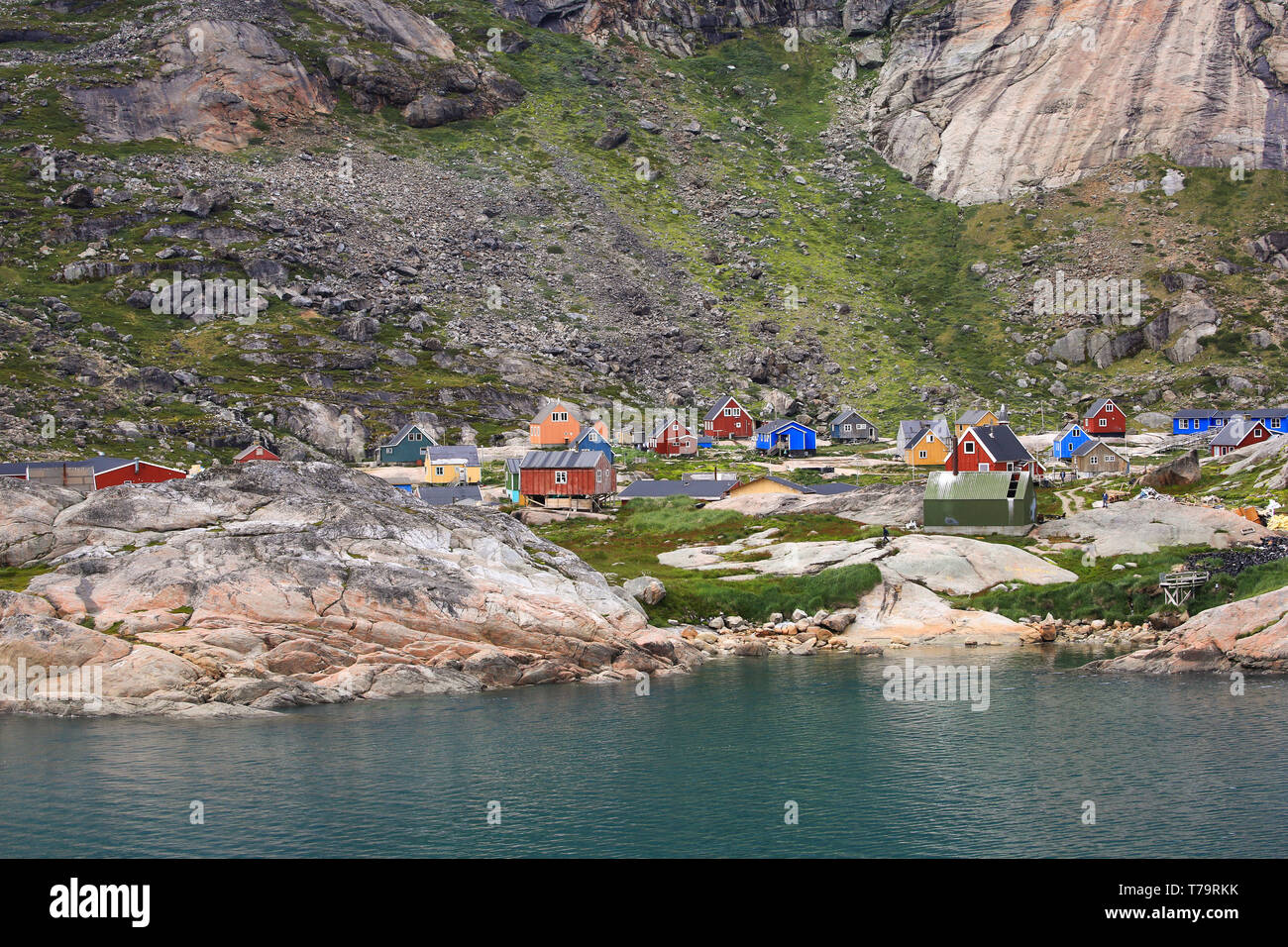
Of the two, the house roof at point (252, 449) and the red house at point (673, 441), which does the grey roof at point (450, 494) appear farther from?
the red house at point (673, 441)

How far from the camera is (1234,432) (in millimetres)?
112688

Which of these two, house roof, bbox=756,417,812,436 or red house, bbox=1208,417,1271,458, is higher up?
house roof, bbox=756,417,812,436

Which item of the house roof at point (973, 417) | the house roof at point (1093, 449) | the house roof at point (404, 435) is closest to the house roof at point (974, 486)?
the house roof at point (1093, 449)

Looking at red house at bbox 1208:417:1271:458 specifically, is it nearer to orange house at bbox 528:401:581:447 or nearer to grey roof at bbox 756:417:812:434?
grey roof at bbox 756:417:812:434

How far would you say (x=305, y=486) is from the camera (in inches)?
2525

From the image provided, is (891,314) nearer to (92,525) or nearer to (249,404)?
(249,404)

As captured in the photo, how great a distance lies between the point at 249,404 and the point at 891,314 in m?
105

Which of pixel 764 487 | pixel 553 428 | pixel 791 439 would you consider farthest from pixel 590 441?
pixel 791 439

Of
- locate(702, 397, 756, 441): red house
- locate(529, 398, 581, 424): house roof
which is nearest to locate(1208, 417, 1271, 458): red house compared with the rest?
locate(702, 397, 756, 441): red house

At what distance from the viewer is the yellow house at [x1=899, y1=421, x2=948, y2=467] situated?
122 metres

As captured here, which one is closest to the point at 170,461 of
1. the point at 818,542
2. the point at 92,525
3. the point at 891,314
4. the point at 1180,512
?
the point at 92,525

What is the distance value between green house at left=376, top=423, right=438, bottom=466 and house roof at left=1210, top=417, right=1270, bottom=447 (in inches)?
3429

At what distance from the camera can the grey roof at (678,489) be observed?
98.0 m

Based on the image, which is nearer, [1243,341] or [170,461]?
[170,461]
